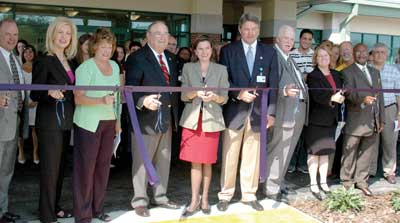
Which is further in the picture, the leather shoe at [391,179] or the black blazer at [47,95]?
the leather shoe at [391,179]

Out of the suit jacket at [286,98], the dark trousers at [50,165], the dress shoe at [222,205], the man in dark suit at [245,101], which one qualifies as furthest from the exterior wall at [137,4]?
the dress shoe at [222,205]

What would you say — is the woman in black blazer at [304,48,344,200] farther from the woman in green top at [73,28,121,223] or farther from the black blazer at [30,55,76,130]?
the black blazer at [30,55,76,130]

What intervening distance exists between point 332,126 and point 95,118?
119 inches

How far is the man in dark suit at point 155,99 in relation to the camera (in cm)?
475

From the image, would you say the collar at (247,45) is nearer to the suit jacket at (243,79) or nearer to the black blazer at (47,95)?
the suit jacket at (243,79)

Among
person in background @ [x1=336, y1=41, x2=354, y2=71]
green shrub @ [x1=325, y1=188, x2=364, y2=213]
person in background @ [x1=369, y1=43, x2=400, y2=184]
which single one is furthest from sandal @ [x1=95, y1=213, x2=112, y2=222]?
person in background @ [x1=336, y1=41, x2=354, y2=71]

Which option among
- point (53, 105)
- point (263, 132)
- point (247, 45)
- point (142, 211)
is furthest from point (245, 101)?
point (53, 105)

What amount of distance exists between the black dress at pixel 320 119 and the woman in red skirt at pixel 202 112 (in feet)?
4.51

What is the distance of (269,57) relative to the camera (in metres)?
5.17

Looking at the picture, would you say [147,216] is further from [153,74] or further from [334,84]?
[334,84]

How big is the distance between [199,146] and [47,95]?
5.21 ft

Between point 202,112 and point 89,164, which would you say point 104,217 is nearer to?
point 89,164

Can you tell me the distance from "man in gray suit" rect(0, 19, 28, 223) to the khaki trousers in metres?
2.14

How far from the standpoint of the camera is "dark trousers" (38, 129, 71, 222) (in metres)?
4.32
